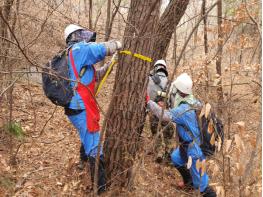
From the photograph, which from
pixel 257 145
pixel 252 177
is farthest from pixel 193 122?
pixel 257 145

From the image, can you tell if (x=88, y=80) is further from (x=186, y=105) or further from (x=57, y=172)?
(x=57, y=172)

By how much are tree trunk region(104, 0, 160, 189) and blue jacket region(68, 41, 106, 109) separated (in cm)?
28

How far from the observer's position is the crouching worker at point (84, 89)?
13.1 feet

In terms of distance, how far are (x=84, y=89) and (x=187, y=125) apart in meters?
1.35

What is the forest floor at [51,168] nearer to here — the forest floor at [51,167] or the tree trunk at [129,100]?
the forest floor at [51,167]

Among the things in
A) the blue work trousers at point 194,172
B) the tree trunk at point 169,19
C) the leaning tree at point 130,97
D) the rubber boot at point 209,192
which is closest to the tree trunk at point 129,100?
the leaning tree at point 130,97

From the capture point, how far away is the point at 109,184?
427cm

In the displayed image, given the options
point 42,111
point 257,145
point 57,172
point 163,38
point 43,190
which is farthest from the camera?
point 42,111

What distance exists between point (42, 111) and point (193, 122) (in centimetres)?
399

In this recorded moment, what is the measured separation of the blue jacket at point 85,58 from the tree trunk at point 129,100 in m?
0.28

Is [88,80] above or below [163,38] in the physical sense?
below

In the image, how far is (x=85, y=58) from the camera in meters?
3.99

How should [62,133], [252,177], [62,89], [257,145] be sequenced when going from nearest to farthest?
[257,145], [252,177], [62,89], [62,133]

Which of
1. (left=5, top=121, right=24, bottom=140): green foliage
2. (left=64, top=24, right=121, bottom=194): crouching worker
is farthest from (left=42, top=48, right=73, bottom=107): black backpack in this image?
(left=5, top=121, right=24, bottom=140): green foliage
